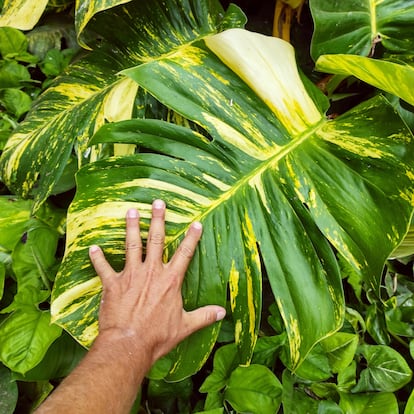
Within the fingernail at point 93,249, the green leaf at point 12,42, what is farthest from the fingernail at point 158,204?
the green leaf at point 12,42

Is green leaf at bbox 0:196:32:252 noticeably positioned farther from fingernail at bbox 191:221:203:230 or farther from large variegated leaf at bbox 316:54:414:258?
large variegated leaf at bbox 316:54:414:258

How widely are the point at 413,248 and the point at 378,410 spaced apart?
32 cm

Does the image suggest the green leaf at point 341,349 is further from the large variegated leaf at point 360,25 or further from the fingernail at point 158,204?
the large variegated leaf at point 360,25

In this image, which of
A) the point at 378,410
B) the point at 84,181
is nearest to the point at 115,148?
the point at 84,181

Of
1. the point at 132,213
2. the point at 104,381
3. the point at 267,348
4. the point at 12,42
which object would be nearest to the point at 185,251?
the point at 132,213

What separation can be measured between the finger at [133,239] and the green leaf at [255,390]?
11.8 inches

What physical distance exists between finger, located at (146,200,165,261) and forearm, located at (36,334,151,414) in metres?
0.14

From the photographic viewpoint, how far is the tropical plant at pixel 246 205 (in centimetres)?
78

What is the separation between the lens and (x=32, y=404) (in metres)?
1.08

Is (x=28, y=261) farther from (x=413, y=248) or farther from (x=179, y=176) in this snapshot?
(x=413, y=248)

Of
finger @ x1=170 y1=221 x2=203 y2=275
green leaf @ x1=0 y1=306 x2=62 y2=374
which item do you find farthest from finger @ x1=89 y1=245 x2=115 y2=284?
green leaf @ x1=0 y1=306 x2=62 y2=374

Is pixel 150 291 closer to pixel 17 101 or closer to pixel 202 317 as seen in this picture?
pixel 202 317

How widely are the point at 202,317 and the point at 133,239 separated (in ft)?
0.55

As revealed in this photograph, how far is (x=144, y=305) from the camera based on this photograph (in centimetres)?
79
